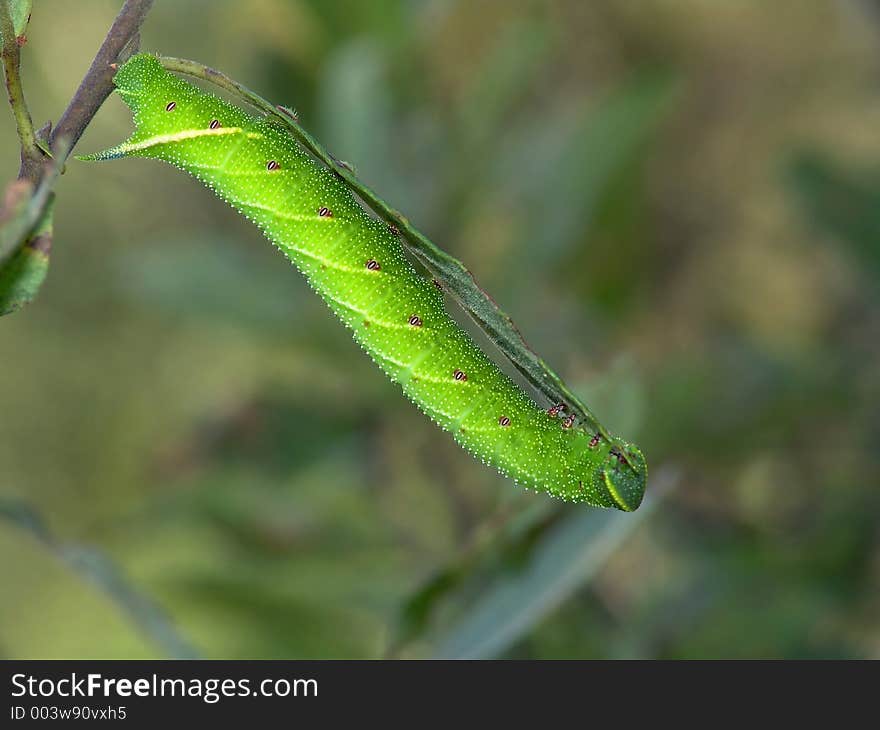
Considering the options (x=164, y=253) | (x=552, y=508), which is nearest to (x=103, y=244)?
(x=164, y=253)

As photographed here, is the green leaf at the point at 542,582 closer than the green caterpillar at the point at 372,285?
No

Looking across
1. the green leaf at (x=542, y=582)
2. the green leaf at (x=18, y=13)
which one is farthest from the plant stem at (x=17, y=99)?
the green leaf at (x=542, y=582)

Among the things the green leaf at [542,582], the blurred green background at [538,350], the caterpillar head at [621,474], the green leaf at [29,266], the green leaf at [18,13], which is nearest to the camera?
the green leaf at [29,266]

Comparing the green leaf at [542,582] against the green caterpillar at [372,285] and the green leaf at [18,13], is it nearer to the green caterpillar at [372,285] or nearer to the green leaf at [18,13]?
the green caterpillar at [372,285]

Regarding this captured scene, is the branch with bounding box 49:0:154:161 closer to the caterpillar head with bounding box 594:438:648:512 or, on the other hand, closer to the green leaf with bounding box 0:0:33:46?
the green leaf with bounding box 0:0:33:46

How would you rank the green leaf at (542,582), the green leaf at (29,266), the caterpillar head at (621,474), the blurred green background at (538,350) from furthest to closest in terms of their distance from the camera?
the blurred green background at (538,350) < the green leaf at (542,582) < the caterpillar head at (621,474) < the green leaf at (29,266)

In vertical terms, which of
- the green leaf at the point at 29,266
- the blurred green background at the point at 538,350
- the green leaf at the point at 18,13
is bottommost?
the green leaf at the point at 29,266

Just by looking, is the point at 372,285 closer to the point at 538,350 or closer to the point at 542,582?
the point at 542,582
